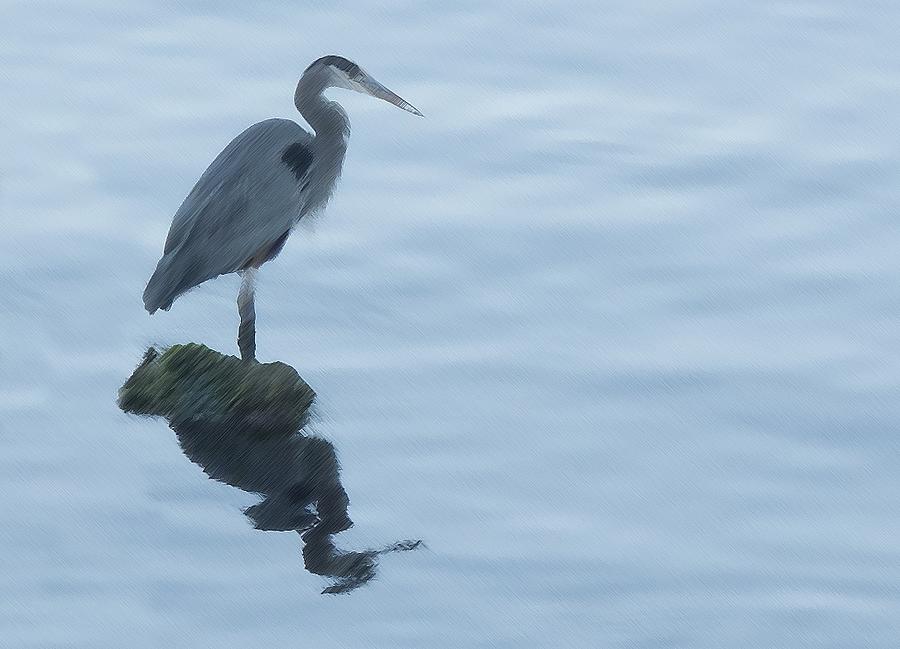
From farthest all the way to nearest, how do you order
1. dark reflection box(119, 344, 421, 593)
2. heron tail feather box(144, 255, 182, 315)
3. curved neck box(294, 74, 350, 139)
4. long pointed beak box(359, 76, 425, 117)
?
1. long pointed beak box(359, 76, 425, 117)
2. curved neck box(294, 74, 350, 139)
3. heron tail feather box(144, 255, 182, 315)
4. dark reflection box(119, 344, 421, 593)

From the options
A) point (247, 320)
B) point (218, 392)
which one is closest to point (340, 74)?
point (247, 320)

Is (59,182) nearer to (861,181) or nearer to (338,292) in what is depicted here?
(338,292)

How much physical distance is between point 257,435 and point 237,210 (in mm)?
902

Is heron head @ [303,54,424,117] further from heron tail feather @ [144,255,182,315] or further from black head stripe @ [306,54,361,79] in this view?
heron tail feather @ [144,255,182,315]

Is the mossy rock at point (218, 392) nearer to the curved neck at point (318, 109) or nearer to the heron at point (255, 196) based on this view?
the heron at point (255, 196)

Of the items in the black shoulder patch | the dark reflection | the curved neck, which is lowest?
the dark reflection

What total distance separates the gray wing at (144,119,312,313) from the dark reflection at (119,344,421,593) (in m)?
0.28

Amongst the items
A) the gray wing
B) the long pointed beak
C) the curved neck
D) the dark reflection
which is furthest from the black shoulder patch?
the dark reflection

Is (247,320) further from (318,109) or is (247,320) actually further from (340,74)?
(340,74)

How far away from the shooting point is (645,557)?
6441 millimetres

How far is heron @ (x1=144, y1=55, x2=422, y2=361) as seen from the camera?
7449mm

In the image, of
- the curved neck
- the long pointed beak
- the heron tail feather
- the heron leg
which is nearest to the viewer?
the heron tail feather

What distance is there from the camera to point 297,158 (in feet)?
25.7

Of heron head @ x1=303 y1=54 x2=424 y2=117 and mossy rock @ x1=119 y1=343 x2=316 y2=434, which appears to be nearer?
mossy rock @ x1=119 y1=343 x2=316 y2=434
